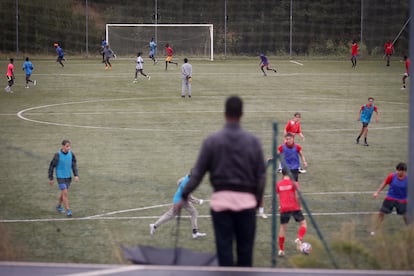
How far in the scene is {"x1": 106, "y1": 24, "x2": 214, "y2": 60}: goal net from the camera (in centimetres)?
6438

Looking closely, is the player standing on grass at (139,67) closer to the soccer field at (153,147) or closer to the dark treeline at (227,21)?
the soccer field at (153,147)

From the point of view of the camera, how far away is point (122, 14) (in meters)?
68.3

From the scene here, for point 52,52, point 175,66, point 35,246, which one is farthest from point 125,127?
point 52,52

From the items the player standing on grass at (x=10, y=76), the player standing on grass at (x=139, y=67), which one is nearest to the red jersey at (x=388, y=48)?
the player standing on grass at (x=139, y=67)

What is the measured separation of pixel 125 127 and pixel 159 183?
10018mm

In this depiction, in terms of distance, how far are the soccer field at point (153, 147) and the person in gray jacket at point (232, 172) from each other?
250cm

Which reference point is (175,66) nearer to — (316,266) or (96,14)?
(96,14)

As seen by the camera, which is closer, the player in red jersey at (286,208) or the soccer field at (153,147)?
the player in red jersey at (286,208)

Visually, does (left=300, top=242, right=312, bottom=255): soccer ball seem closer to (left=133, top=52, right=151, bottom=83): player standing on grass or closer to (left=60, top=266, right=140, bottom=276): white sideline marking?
(left=60, top=266, right=140, bottom=276): white sideline marking

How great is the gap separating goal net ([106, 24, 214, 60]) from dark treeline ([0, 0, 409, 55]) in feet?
6.16

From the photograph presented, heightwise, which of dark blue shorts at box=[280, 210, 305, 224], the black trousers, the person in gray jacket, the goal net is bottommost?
dark blue shorts at box=[280, 210, 305, 224]

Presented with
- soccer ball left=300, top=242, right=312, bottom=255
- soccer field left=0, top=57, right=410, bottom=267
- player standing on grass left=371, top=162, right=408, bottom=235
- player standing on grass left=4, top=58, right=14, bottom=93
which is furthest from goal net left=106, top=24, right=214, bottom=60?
soccer ball left=300, top=242, right=312, bottom=255

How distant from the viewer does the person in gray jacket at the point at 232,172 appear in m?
8.13

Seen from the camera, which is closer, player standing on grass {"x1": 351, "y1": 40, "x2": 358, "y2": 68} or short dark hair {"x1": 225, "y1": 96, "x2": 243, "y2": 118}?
short dark hair {"x1": 225, "y1": 96, "x2": 243, "y2": 118}
